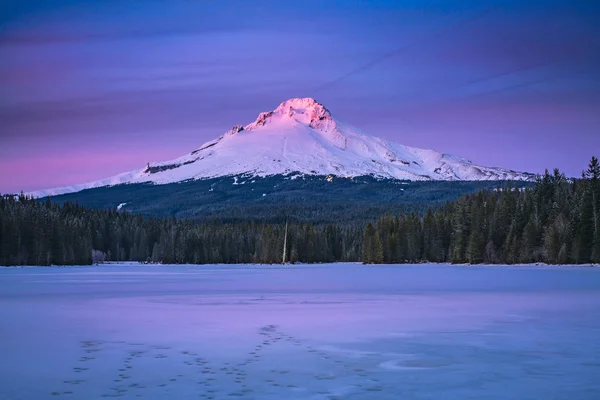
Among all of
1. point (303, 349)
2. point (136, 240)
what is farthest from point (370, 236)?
point (303, 349)

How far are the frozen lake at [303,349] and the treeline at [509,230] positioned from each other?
5916cm

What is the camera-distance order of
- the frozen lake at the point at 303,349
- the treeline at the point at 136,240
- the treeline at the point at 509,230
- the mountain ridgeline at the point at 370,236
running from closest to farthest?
1. the frozen lake at the point at 303,349
2. the treeline at the point at 509,230
3. the mountain ridgeline at the point at 370,236
4. the treeline at the point at 136,240

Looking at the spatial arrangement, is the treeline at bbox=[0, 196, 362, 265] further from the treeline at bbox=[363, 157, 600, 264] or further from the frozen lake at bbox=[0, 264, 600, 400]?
the frozen lake at bbox=[0, 264, 600, 400]

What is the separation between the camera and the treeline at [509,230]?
311 feet

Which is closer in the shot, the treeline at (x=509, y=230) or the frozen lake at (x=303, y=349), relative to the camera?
the frozen lake at (x=303, y=349)

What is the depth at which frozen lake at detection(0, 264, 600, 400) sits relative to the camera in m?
16.7

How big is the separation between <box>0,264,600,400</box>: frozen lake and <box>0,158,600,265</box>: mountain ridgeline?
211 ft

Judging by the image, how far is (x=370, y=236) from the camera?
133 meters

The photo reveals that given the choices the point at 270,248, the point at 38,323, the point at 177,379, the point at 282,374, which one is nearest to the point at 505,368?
the point at 282,374

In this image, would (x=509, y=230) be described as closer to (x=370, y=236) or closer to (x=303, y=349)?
(x=370, y=236)

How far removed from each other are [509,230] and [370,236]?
2938 cm

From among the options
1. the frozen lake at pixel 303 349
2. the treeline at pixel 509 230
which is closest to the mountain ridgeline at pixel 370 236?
the treeline at pixel 509 230

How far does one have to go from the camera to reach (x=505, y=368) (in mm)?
18969

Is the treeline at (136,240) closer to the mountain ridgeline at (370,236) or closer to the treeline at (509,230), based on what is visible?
the mountain ridgeline at (370,236)
